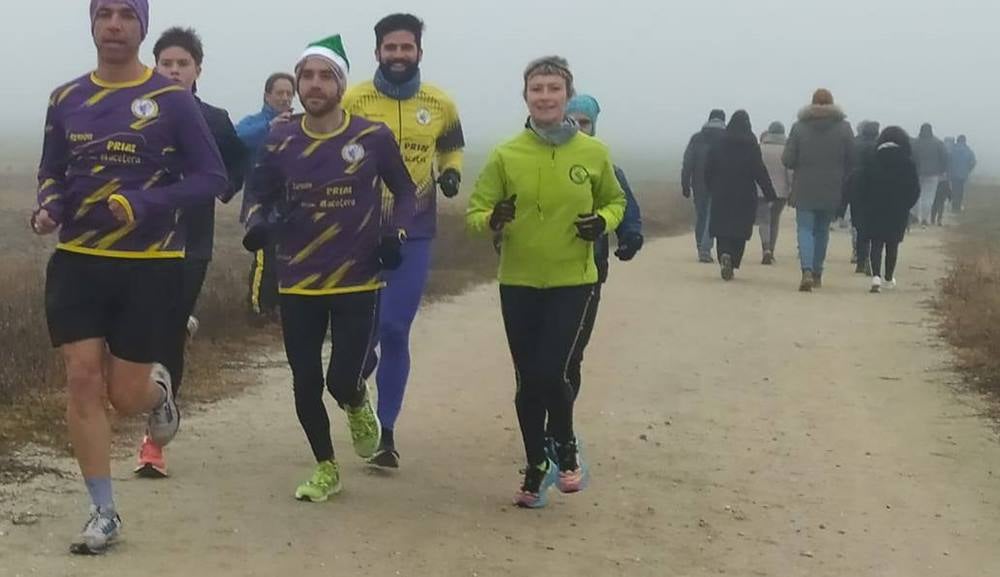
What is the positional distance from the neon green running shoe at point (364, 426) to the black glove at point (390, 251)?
2.06 ft

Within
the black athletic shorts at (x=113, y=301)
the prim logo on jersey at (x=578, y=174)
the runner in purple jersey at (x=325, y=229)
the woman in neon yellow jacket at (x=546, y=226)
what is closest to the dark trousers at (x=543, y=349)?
the woman in neon yellow jacket at (x=546, y=226)

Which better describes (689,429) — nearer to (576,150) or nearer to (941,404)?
(941,404)

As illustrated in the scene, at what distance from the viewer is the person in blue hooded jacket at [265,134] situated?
299 inches

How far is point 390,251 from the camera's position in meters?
6.61

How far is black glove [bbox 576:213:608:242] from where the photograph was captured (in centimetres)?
655

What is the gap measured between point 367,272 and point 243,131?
1.80 meters

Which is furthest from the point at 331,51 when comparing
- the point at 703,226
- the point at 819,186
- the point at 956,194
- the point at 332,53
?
the point at 956,194

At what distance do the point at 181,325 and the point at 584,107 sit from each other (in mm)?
2298

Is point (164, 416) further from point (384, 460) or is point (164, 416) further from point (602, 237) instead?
point (602, 237)

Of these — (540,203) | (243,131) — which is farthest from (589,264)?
(243,131)

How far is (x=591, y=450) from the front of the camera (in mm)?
8273

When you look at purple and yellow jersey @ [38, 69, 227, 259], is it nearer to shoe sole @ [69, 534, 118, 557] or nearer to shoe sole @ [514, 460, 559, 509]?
shoe sole @ [69, 534, 118, 557]

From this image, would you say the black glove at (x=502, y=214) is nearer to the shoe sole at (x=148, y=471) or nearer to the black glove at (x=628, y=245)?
the black glove at (x=628, y=245)

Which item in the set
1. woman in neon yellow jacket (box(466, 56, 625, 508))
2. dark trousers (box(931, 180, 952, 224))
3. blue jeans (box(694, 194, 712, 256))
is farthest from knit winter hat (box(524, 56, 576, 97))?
dark trousers (box(931, 180, 952, 224))
